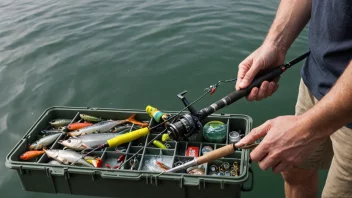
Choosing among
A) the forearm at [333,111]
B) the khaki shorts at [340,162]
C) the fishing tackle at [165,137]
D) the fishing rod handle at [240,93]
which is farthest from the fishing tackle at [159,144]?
the forearm at [333,111]

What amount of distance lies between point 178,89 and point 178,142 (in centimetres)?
242

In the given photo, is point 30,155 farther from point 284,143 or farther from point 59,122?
point 284,143

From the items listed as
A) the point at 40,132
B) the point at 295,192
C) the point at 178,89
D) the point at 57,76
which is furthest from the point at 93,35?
the point at 295,192

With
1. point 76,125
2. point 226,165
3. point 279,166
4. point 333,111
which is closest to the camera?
point 333,111

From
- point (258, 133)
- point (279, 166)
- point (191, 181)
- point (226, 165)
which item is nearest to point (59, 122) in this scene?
point (191, 181)

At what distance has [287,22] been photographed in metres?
2.76

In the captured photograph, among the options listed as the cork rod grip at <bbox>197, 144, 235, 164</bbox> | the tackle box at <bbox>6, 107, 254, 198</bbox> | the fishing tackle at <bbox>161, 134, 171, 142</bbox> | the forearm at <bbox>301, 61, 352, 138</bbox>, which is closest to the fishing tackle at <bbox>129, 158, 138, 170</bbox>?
the tackle box at <bbox>6, 107, 254, 198</bbox>

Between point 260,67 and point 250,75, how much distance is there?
4.5 inches

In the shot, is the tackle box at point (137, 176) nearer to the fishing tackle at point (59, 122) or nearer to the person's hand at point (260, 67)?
the fishing tackle at point (59, 122)

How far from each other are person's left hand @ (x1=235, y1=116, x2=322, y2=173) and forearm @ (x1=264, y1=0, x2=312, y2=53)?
1.10 meters

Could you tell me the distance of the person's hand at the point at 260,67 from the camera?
2689mm

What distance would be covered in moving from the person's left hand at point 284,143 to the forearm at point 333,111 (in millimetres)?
38

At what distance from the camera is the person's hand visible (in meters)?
2.69

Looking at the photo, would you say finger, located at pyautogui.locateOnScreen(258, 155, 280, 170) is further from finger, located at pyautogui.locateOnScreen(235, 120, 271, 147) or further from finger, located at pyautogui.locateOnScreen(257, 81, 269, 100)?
finger, located at pyautogui.locateOnScreen(257, 81, 269, 100)
